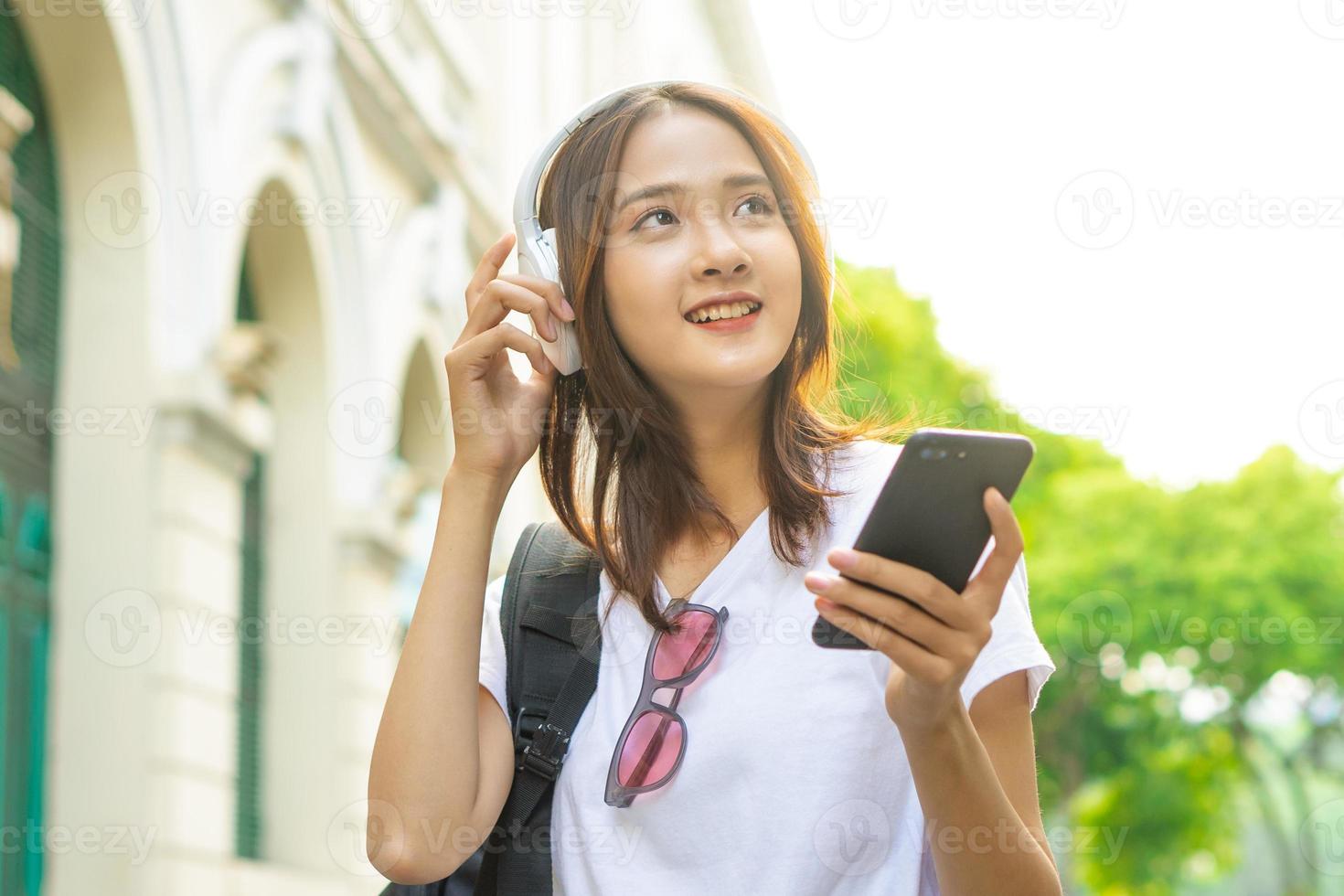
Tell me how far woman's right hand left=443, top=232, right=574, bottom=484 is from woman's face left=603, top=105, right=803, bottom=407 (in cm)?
12

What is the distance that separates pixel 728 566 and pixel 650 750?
32 cm

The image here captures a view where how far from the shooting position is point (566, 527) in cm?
255

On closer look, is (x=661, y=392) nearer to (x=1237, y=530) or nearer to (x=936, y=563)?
(x=936, y=563)

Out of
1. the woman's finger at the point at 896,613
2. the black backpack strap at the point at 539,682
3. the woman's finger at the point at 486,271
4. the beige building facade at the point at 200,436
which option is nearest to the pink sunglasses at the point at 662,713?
the black backpack strap at the point at 539,682

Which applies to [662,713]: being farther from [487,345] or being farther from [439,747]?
[487,345]

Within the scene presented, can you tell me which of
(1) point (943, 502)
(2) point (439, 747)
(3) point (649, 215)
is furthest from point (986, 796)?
(3) point (649, 215)

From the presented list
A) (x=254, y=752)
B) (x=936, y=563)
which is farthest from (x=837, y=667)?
(x=254, y=752)

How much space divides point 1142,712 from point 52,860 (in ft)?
83.8

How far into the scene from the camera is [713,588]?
2.27 metres

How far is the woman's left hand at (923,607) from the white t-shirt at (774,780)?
10.3 inches

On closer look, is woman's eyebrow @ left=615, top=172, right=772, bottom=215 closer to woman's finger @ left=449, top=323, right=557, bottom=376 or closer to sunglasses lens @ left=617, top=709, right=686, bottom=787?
woman's finger @ left=449, top=323, right=557, bottom=376

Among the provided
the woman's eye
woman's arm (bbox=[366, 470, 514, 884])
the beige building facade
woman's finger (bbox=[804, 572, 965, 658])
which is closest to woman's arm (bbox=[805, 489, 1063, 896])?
woman's finger (bbox=[804, 572, 965, 658])

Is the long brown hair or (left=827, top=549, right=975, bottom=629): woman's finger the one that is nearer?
(left=827, top=549, right=975, bottom=629): woman's finger

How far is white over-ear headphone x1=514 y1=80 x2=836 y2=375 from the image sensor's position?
8.33 feet
